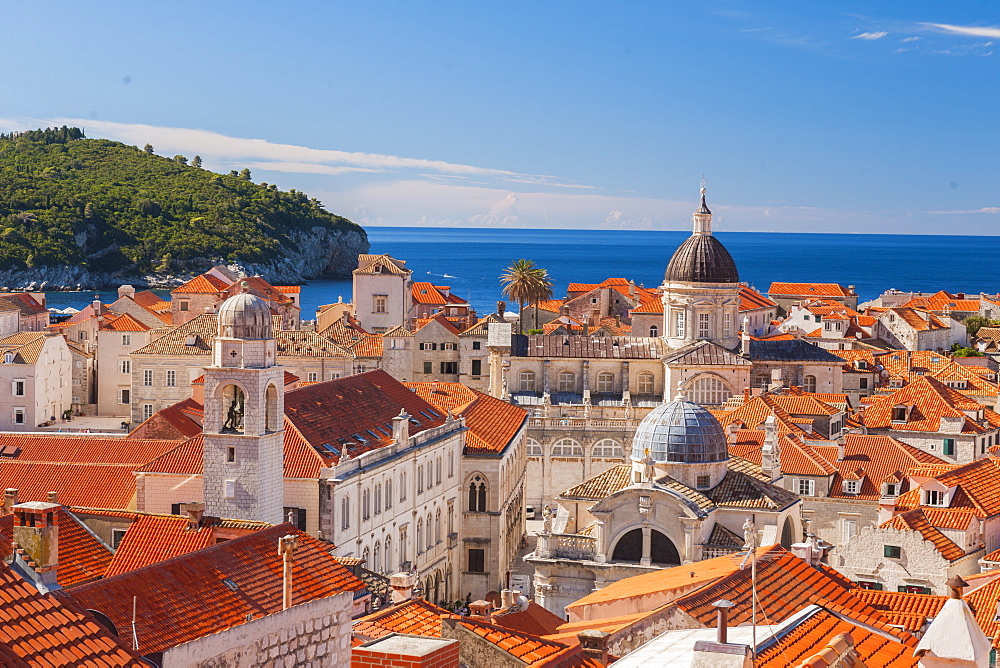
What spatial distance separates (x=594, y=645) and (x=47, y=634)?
1056 cm

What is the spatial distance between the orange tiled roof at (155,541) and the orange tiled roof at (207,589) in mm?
6597

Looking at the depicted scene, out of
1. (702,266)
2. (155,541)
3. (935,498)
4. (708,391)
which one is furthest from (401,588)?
(702,266)

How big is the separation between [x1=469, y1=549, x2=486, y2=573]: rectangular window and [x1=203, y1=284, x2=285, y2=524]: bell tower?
1591 cm

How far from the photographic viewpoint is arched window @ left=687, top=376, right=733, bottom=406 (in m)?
73.6

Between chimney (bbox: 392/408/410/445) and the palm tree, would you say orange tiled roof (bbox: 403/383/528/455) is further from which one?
the palm tree

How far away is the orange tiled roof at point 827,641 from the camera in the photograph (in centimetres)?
1742

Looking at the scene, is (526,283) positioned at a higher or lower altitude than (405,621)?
higher

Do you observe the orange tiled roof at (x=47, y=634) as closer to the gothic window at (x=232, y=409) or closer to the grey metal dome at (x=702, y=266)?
the gothic window at (x=232, y=409)

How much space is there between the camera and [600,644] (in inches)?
844

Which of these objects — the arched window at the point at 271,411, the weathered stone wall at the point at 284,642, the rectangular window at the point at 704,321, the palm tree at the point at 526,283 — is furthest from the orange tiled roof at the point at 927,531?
the palm tree at the point at 526,283

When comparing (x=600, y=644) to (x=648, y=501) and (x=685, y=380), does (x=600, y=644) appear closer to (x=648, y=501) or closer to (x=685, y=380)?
(x=648, y=501)

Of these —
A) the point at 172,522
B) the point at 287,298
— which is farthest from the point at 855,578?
the point at 287,298

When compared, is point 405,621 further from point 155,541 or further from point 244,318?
point 244,318

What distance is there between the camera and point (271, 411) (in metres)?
39.1
